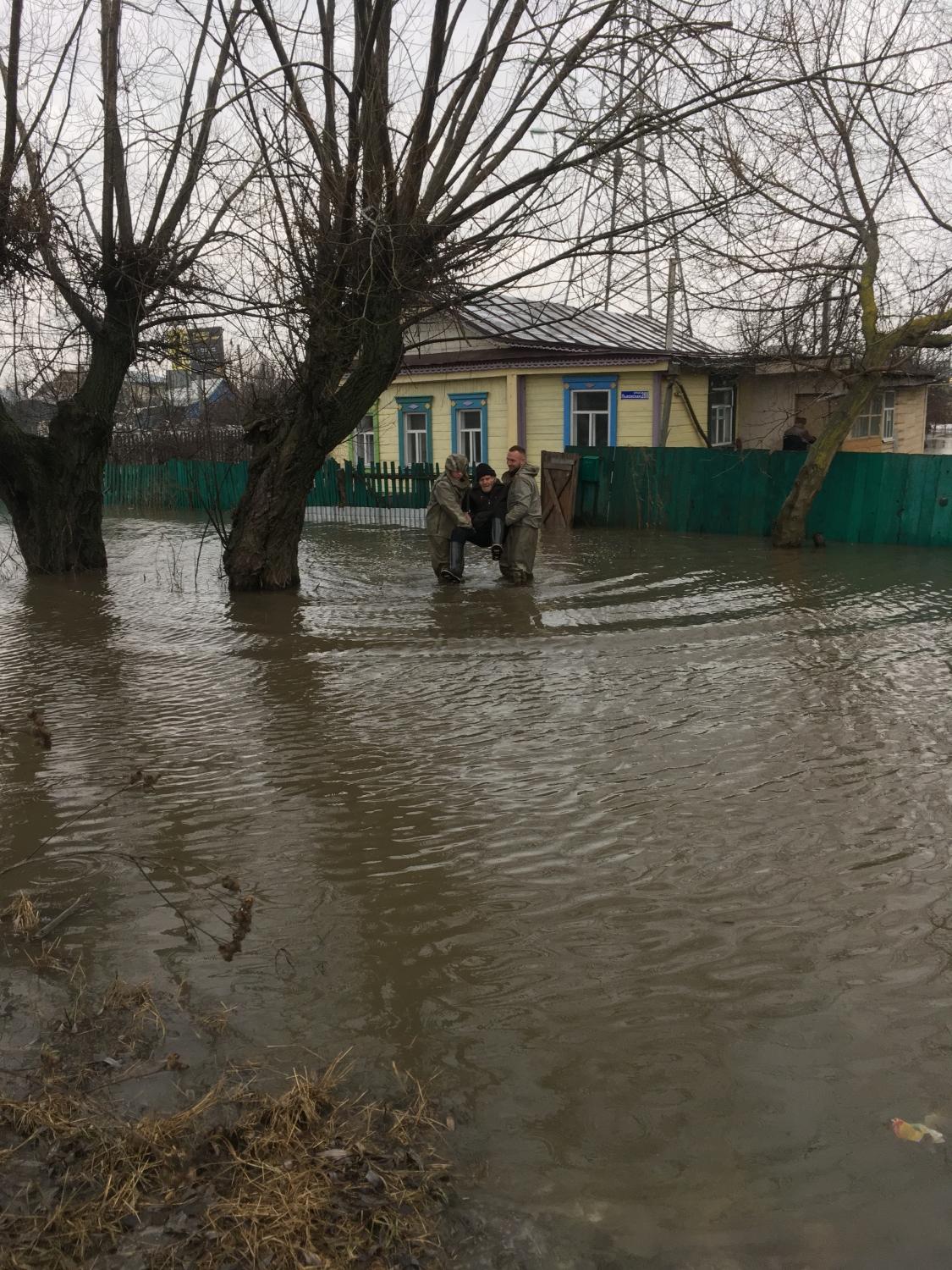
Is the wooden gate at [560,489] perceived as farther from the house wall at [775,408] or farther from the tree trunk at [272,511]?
the tree trunk at [272,511]

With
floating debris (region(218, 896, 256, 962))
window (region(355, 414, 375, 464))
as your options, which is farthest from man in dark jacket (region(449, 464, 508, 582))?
window (region(355, 414, 375, 464))

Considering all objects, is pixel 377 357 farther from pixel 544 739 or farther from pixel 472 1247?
→ pixel 472 1247

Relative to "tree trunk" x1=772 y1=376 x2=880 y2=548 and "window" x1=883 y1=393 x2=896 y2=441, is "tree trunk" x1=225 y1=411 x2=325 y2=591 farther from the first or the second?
"window" x1=883 y1=393 x2=896 y2=441

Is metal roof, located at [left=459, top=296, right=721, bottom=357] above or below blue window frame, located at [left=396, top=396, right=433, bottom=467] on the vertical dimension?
above

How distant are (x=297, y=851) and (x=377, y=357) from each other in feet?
24.0

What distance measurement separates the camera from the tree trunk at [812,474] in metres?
14.7

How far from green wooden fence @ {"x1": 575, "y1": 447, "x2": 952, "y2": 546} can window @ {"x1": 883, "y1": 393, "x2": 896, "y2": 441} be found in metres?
12.1

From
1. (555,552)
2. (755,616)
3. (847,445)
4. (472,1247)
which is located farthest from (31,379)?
(847,445)

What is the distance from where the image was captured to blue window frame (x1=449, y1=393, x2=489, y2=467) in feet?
81.1

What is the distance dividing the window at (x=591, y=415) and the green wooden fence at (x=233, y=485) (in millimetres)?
3670

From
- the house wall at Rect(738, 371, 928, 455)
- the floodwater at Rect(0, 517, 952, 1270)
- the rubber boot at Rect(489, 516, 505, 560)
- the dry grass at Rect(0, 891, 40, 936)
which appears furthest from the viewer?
the house wall at Rect(738, 371, 928, 455)

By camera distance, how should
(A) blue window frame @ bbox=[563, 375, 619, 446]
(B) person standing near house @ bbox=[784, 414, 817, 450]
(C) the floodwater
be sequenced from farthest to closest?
(A) blue window frame @ bbox=[563, 375, 619, 446] → (B) person standing near house @ bbox=[784, 414, 817, 450] → (C) the floodwater

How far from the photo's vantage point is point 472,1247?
243 centimetres

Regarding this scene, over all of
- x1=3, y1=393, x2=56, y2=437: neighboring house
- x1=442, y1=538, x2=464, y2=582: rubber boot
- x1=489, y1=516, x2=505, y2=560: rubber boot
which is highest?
x1=3, y1=393, x2=56, y2=437: neighboring house
